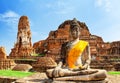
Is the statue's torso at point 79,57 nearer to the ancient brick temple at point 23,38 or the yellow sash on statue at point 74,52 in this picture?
the yellow sash on statue at point 74,52

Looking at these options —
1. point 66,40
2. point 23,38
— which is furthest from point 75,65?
point 23,38

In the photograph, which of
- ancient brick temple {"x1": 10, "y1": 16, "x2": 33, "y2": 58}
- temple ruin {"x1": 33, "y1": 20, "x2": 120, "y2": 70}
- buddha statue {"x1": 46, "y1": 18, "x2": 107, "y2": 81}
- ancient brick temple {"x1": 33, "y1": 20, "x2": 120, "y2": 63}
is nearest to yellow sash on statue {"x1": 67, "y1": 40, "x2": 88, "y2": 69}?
A: buddha statue {"x1": 46, "y1": 18, "x2": 107, "y2": 81}

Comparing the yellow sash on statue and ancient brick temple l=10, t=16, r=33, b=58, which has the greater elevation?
ancient brick temple l=10, t=16, r=33, b=58

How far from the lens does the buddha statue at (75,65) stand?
8.36m

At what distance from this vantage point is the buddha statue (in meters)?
8.36

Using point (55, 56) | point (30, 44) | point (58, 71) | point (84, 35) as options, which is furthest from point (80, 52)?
point (30, 44)

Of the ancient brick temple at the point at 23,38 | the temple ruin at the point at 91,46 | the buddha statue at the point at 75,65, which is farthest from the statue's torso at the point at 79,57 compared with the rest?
the ancient brick temple at the point at 23,38

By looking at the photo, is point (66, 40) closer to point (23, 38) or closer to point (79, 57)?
point (23, 38)

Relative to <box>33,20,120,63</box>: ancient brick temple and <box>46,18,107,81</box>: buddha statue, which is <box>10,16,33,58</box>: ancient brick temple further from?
<box>46,18,107,81</box>: buddha statue

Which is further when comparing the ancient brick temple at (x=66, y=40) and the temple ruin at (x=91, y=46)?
the ancient brick temple at (x=66, y=40)

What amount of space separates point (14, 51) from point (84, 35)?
9305 mm

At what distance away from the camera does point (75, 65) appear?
9.14m

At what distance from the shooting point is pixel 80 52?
921 centimetres

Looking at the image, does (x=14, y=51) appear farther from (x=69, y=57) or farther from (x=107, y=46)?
(x=69, y=57)
